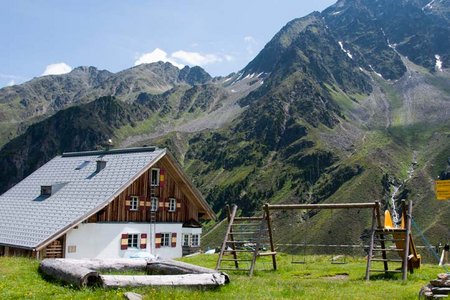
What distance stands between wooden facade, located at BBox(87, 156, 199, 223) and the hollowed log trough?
21.2 metres

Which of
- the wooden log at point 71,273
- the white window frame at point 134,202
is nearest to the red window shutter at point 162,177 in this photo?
the white window frame at point 134,202

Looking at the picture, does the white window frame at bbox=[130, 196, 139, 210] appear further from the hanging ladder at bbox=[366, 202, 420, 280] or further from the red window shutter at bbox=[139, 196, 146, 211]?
the hanging ladder at bbox=[366, 202, 420, 280]

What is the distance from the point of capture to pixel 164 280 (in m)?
15.5

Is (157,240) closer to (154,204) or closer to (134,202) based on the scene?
(154,204)

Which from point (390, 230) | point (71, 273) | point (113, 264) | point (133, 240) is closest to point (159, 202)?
point (133, 240)

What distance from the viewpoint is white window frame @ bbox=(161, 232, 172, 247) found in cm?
4428

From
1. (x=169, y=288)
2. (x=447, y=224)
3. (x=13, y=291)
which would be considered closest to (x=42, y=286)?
(x=13, y=291)

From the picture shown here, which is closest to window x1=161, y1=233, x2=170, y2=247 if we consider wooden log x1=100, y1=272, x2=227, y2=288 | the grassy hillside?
the grassy hillside

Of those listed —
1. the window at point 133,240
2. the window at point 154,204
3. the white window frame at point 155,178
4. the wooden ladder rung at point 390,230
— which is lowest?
the window at point 133,240

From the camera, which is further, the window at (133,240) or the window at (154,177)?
the window at (154,177)

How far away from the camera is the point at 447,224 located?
177 meters

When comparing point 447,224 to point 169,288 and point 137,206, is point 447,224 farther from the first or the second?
point 169,288

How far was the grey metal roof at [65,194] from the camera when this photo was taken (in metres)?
38.1

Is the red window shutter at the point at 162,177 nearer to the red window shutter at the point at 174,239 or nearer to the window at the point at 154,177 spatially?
the window at the point at 154,177
